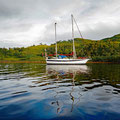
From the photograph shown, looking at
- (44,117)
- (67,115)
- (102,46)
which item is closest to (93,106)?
(67,115)

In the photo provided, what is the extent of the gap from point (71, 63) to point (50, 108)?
42708 millimetres

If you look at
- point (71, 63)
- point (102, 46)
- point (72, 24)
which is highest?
point (72, 24)

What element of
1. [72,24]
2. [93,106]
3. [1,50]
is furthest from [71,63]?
[1,50]

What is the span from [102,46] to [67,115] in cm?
8868

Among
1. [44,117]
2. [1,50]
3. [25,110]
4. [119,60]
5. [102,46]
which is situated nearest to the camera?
[44,117]

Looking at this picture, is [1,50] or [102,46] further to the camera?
[1,50]

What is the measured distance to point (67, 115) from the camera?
3.90 metres

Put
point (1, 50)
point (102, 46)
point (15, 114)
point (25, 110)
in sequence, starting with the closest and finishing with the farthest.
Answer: point (15, 114), point (25, 110), point (102, 46), point (1, 50)

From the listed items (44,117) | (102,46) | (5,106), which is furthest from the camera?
(102,46)

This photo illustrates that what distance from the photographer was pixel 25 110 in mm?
4453

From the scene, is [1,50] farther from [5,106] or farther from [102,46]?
[5,106]

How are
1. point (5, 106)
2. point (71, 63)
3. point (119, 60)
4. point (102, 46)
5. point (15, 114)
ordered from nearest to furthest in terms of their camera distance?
point (15, 114), point (5, 106), point (71, 63), point (119, 60), point (102, 46)

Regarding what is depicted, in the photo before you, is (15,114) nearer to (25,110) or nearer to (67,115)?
(25,110)

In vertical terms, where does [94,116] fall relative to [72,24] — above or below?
below
